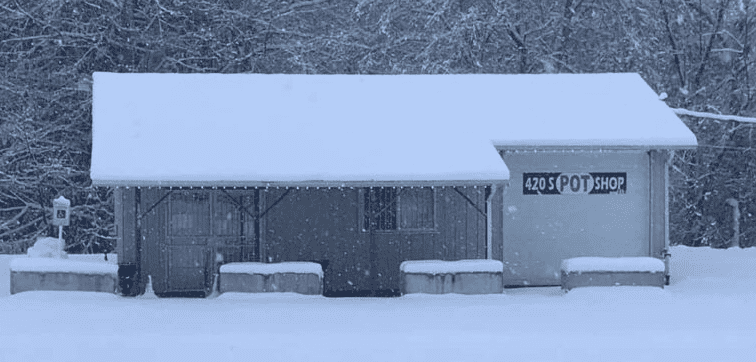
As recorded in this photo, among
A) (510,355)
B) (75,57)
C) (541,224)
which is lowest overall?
(510,355)

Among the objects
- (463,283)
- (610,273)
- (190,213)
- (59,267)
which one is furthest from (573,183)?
(59,267)

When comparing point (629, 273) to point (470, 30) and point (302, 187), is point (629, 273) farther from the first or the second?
point (470, 30)

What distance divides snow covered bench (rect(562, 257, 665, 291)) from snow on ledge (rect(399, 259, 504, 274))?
124 cm

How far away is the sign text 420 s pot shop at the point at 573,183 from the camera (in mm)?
20141

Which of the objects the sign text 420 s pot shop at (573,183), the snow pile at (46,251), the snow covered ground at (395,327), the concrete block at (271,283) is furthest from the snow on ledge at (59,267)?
the sign text 420 s pot shop at (573,183)

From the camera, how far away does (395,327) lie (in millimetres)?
15133

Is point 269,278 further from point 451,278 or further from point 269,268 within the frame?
point 451,278

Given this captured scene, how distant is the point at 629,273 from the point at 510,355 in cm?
636

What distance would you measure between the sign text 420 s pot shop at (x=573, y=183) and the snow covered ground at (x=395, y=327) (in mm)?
1842

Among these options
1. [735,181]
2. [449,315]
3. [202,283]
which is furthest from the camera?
[735,181]

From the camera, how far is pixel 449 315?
1644 cm

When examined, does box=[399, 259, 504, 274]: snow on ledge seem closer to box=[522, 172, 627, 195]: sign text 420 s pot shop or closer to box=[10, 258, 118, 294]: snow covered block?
box=[522, 172, 627, 195]: sign text 420 s pot shop

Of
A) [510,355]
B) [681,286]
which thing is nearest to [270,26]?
[681,286]

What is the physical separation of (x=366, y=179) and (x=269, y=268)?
7.36ft
